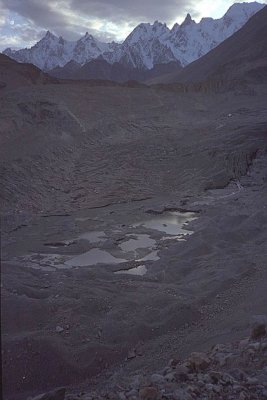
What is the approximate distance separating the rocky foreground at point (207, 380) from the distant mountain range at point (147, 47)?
101423 millimetres

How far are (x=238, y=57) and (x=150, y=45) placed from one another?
77.2m

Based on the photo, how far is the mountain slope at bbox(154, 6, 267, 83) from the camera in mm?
44062

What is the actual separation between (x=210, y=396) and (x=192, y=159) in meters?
16.4

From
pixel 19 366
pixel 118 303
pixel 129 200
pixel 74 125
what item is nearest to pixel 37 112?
pixel 74 125

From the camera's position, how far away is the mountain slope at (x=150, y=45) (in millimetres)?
121625

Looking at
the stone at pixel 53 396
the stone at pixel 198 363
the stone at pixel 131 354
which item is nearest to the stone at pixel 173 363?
the stone at pixel 198 363

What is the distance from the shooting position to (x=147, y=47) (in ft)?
412

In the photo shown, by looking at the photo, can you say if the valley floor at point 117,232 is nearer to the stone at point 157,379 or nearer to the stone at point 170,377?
the stone at point 157,379

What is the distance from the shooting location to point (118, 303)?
328 inches

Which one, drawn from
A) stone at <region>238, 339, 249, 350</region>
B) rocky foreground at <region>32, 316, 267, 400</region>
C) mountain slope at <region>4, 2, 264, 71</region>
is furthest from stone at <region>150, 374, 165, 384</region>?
mountain slope at <region>4, 2, 264, 71</region>

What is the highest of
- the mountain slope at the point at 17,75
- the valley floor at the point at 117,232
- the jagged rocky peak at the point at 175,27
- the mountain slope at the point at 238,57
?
the jagged rocky peak at the point at 175,27

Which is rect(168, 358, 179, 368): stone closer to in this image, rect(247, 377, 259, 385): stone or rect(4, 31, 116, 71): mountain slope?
rect(247, 377, 259, 385): stone

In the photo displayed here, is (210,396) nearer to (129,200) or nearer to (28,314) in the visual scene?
(28,314)

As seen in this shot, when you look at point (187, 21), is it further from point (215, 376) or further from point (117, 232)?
point (215, 376)
